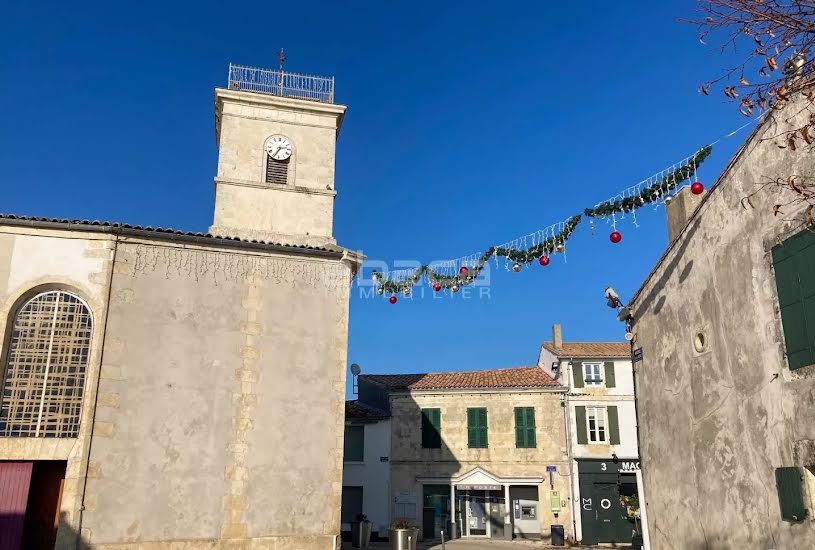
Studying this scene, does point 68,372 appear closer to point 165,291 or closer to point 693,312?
point 165,291

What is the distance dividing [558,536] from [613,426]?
17.6 feet

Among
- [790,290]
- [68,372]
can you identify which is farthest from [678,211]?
[68,372]

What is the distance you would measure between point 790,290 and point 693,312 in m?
2.71

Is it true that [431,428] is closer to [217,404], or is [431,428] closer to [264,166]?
[264,166]

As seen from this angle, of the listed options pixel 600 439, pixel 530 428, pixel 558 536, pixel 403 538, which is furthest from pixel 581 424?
pixel 403 538

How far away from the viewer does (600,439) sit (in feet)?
92.5

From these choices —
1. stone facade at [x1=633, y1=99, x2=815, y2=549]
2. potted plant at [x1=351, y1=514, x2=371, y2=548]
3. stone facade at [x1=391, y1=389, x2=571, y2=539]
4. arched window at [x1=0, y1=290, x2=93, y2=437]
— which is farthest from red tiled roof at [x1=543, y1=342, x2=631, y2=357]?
arched window at [x1=0, y1=290, x2=93, y2=437]

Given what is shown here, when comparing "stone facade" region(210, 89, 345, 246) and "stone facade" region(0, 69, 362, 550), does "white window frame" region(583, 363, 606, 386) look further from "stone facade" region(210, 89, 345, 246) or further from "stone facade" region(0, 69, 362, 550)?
"stone facade" region(0, 69, 362, 550)

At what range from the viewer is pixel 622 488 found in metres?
26.4

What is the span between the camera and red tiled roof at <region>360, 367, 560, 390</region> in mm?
29392

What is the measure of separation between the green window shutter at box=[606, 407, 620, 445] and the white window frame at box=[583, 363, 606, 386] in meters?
1.21

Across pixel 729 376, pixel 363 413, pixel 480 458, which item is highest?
pixel 363 413

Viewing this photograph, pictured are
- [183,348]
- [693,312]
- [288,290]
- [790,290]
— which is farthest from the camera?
[288,290]

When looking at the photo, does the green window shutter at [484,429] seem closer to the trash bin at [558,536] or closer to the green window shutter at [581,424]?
the green window shutter at [581,424]
